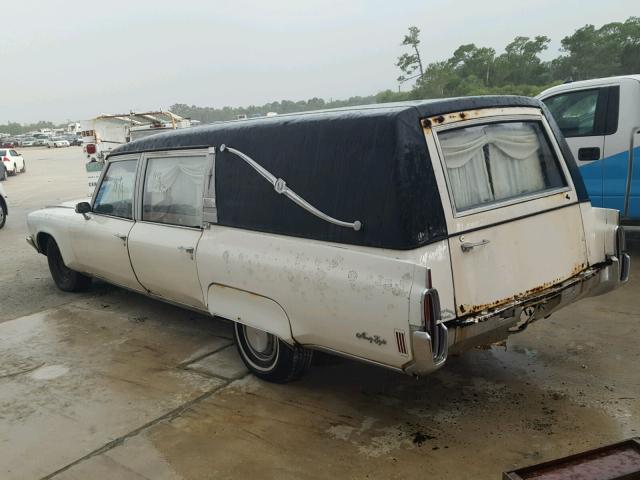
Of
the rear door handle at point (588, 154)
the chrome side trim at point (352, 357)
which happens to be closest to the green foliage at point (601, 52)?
the rear door handle at point (588, 154)

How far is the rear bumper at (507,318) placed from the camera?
268cm

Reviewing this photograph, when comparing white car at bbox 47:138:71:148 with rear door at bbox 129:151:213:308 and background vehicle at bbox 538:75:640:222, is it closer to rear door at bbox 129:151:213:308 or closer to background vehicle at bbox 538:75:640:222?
rear door at bbox 129:151:213:308

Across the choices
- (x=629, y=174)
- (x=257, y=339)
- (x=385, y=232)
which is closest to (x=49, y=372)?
(x=257, y=339)

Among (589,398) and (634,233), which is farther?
(634,233)

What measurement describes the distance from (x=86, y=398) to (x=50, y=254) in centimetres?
310

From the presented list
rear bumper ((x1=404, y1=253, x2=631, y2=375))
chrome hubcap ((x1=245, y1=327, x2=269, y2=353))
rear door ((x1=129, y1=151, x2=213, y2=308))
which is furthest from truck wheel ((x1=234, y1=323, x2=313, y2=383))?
rear bumper ((x1=404, y1=253, x2=631, y2=375))

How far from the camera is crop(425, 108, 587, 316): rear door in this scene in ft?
9.64

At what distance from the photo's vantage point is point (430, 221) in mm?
2830

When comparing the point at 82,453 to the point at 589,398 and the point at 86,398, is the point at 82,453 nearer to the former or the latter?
the point at 86,398

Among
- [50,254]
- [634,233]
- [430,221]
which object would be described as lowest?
[634,233]

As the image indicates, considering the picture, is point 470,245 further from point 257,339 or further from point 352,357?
point 257,339

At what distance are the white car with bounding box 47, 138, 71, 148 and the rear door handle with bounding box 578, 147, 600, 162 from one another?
66223mm

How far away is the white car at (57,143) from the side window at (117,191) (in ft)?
213

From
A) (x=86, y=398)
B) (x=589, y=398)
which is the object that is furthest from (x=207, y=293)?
(x=589, y=398)
